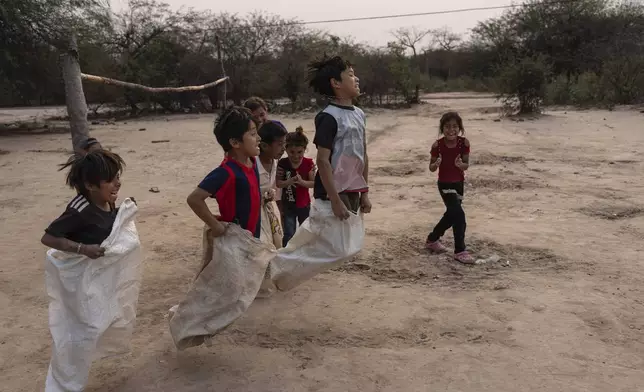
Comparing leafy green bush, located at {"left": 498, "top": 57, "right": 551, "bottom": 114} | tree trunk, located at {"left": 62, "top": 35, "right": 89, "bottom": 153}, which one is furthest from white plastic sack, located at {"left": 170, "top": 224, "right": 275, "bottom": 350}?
leafy green bush, located at {"left": 498, "top": 57, "right": 551, "bottom": 114}

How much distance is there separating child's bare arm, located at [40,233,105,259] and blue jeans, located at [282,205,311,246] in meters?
1.89

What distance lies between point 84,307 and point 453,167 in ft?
9.56

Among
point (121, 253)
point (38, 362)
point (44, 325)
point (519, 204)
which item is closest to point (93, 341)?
point (121, 253)

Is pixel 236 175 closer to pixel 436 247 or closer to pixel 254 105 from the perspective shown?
pixel 254 105

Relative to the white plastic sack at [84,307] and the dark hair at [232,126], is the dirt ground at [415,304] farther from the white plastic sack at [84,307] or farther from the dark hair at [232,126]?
the dark hair at [232,126]

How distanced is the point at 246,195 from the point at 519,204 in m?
4.08

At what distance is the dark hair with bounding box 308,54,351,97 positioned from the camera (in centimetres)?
308

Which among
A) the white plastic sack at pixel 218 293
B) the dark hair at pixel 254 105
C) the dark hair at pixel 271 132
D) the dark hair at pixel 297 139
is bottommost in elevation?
the white plastic sack at pixel 218 293

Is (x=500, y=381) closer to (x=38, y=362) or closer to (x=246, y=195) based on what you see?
(x=246, y=195)

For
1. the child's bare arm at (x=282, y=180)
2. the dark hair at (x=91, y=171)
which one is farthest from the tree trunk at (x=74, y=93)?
the dark hair at (x=91, y=171)

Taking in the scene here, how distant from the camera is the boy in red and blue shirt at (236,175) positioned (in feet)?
8.72

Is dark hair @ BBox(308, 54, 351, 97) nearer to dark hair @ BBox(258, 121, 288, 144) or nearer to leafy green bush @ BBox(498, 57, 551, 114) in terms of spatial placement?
dark hair @ BBox(258, 121, 288, 144)

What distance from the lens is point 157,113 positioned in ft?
72.9

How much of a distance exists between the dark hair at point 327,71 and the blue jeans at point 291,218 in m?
1.21
